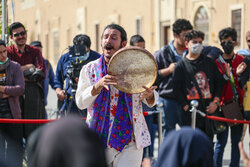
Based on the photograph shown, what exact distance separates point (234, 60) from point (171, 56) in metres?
0.86

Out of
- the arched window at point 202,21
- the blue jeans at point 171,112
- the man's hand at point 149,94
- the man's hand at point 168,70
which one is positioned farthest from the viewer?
the arched window at point 202,21

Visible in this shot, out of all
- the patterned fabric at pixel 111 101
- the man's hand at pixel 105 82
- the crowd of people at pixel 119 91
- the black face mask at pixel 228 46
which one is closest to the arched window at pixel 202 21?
the crowd of people at pixel 119 91

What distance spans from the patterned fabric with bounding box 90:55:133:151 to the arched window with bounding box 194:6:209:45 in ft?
48.5

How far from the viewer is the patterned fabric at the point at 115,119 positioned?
4324 millimetres

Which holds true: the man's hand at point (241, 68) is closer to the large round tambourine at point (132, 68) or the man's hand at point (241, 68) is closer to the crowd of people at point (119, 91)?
the crowd of people at point (119, 91)

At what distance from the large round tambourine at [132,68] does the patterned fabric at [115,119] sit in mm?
144

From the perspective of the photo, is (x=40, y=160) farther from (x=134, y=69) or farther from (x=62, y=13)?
(x=62, y=13)

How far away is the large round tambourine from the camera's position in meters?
4.23

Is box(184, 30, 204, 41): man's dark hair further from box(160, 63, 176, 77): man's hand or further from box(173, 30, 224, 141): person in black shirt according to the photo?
box(160, 63, 176, 77): man's hand

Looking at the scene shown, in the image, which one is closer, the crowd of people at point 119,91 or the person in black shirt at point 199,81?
the crowd of people at point 119,91

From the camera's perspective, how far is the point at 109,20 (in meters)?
26.8

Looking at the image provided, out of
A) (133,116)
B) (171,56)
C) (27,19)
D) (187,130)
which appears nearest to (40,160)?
(187,130)

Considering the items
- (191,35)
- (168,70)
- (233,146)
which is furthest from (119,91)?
(233,146)

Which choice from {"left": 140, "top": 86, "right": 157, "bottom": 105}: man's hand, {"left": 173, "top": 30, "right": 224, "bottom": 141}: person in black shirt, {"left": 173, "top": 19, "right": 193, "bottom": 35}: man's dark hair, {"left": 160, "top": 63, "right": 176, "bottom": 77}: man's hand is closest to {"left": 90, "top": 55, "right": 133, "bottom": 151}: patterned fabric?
{"left": 140, "top": 86, "right": 157, "bottom": 105}: man's hand
